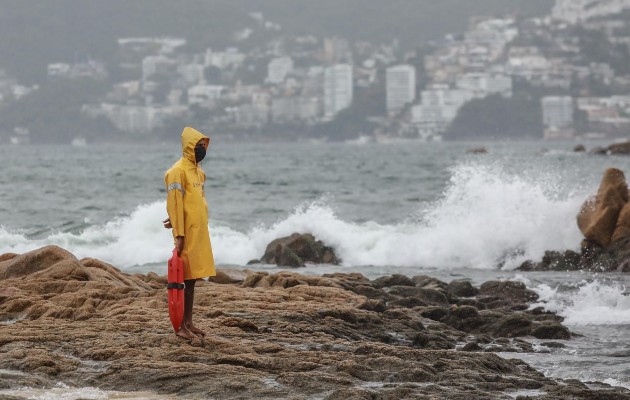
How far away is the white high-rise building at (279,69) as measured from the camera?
188m

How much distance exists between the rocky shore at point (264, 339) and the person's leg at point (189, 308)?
0.43ft

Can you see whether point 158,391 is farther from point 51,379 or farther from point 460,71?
point 460,71

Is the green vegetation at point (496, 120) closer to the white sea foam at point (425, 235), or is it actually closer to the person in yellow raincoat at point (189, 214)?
the white sea foam at point (425, 235)

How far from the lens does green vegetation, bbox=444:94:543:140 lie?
492 ft

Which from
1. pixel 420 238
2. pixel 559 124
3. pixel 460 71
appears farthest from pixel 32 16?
pixel 420 238

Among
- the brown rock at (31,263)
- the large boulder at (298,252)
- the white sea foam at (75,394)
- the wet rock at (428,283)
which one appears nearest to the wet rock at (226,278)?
the brown rock at (31,263)

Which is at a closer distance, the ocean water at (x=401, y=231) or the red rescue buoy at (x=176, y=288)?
the red rescue buoy at (x=176, y=288)

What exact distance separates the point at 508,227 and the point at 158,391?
15.5 metres

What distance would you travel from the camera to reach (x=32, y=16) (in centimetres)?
19438

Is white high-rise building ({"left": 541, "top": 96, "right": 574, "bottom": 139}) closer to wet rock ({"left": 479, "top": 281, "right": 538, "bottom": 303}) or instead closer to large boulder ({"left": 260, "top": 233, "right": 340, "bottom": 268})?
large boulder ({"left": 260, "top": 233, "right": 340, "bottom": 268})

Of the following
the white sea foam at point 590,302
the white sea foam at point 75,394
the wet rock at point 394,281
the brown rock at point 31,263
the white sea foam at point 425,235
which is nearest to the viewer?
the white sea foam at point 75,394

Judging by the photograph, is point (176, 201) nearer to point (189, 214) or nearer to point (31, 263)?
point (189, 214)

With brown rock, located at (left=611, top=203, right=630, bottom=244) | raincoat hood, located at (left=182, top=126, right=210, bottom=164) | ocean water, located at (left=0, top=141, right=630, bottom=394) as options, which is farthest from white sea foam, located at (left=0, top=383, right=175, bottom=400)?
brown rock, located at (left=611, top=203, right=630, bottom=244)

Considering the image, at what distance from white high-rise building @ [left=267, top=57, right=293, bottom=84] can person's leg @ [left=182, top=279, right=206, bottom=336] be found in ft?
578
